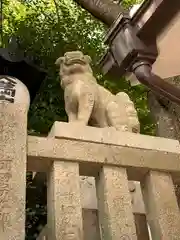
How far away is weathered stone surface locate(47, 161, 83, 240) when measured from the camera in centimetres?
148

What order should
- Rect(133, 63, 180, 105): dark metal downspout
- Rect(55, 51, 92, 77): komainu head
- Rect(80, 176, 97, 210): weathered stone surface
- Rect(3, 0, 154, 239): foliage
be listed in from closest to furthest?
Rect(80, 176, 97, 210): weathered stone surface
Rect(55, 51, 92, 77): komainu head
Rect(133, 63, 180, 105): dark metal downspout
Rect(3, 0, 154, 239): foliage

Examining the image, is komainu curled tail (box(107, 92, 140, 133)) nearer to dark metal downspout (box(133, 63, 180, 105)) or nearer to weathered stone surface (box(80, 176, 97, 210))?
dark metal downspout (box(133, 63, 180, 105))

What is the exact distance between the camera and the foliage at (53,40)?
512 cm

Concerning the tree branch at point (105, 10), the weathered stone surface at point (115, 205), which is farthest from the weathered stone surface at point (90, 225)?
the tree branch at point (105, 10)

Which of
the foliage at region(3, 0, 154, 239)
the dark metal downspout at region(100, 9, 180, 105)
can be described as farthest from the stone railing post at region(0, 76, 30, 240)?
the foliage at region(3, 0, 154, 239)

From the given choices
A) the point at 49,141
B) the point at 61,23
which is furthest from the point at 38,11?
the point at 49,141

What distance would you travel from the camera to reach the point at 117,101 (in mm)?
2336

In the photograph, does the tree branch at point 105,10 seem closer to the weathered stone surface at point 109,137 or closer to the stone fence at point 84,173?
the weathered stone surface at point 109,137

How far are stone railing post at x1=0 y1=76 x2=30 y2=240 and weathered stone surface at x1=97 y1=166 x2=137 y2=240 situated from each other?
1.15 feet

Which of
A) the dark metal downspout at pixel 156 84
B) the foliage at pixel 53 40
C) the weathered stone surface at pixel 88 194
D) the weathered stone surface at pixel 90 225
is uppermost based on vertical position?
the foliage at pixel 53 40

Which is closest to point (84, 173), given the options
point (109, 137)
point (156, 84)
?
point (109, 137)

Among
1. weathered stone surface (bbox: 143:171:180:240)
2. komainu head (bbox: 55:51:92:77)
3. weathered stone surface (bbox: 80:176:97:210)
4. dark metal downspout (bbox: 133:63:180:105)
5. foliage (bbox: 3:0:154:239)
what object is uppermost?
foliage (bbox: 3:0:154:239)

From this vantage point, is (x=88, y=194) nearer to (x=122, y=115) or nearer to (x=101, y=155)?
(x=101, y=155)

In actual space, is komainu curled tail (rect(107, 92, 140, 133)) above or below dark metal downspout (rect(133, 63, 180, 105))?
below
